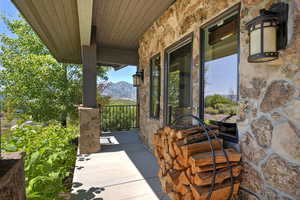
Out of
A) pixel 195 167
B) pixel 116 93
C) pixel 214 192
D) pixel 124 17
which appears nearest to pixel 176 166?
pixel 195 167

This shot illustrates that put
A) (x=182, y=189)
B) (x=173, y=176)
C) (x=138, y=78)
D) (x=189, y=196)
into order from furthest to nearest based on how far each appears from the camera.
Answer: (x=138, y=78) → (x=173, y=176) → (x=182, y=189) → (x=189, y=196)

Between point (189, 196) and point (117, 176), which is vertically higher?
point (189, 196)

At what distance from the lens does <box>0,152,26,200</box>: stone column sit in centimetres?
83

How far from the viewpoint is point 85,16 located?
8.65 ft

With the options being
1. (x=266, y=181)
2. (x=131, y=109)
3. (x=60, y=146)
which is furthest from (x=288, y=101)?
(x=131, y=109)

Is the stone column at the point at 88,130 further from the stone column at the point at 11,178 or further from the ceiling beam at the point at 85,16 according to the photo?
the stone column at the point at 11,178

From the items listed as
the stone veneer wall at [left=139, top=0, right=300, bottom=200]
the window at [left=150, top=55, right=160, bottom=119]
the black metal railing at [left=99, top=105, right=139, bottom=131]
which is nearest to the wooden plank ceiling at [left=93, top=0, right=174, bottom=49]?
the window at [left=150, top=55, right=160, bottom=119]

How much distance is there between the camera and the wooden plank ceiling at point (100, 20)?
9.03 feet

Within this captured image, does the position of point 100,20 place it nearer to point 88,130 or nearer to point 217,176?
point 88,130

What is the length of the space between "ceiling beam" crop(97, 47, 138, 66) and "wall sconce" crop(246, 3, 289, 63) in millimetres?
4328

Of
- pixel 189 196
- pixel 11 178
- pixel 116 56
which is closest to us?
pixel 11 178

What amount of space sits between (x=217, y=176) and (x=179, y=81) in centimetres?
194

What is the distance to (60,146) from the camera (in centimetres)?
306

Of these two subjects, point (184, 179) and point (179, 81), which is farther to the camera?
point (179, 81)
